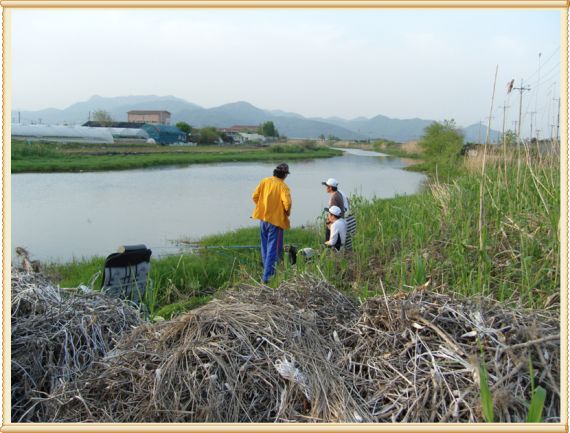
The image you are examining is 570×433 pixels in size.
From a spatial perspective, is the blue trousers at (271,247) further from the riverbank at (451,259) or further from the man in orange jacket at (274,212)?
the riverbank at (451,259)

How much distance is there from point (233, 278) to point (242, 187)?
43.2ft

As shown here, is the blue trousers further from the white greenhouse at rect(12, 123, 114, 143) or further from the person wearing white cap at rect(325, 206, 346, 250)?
the white greenhouse at rect(12, 123, 114, 143)

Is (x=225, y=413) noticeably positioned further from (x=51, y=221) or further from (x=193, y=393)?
(x=51, y=221)

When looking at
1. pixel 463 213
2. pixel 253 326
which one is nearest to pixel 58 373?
pixel 253 326

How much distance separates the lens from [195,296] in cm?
561

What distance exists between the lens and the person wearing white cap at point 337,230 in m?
5.84

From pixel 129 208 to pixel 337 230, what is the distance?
926 centimetres

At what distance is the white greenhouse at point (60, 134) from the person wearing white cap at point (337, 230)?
1374 inches

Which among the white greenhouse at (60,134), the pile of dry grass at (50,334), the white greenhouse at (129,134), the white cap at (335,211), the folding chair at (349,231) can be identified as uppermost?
the white greenhouse at (129,134)

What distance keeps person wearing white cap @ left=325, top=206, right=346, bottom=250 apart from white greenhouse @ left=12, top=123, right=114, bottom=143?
3490 cm

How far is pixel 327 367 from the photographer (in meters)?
2.38

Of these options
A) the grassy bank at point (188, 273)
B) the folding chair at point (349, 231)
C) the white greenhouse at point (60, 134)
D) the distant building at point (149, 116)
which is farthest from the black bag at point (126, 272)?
the distant building at point (149, 116)

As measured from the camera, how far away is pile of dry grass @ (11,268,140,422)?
8.75ft

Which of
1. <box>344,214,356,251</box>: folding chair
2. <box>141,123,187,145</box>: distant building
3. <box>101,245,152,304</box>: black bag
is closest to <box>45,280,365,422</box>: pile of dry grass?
<box>101,245,152,304</box>: black bag
